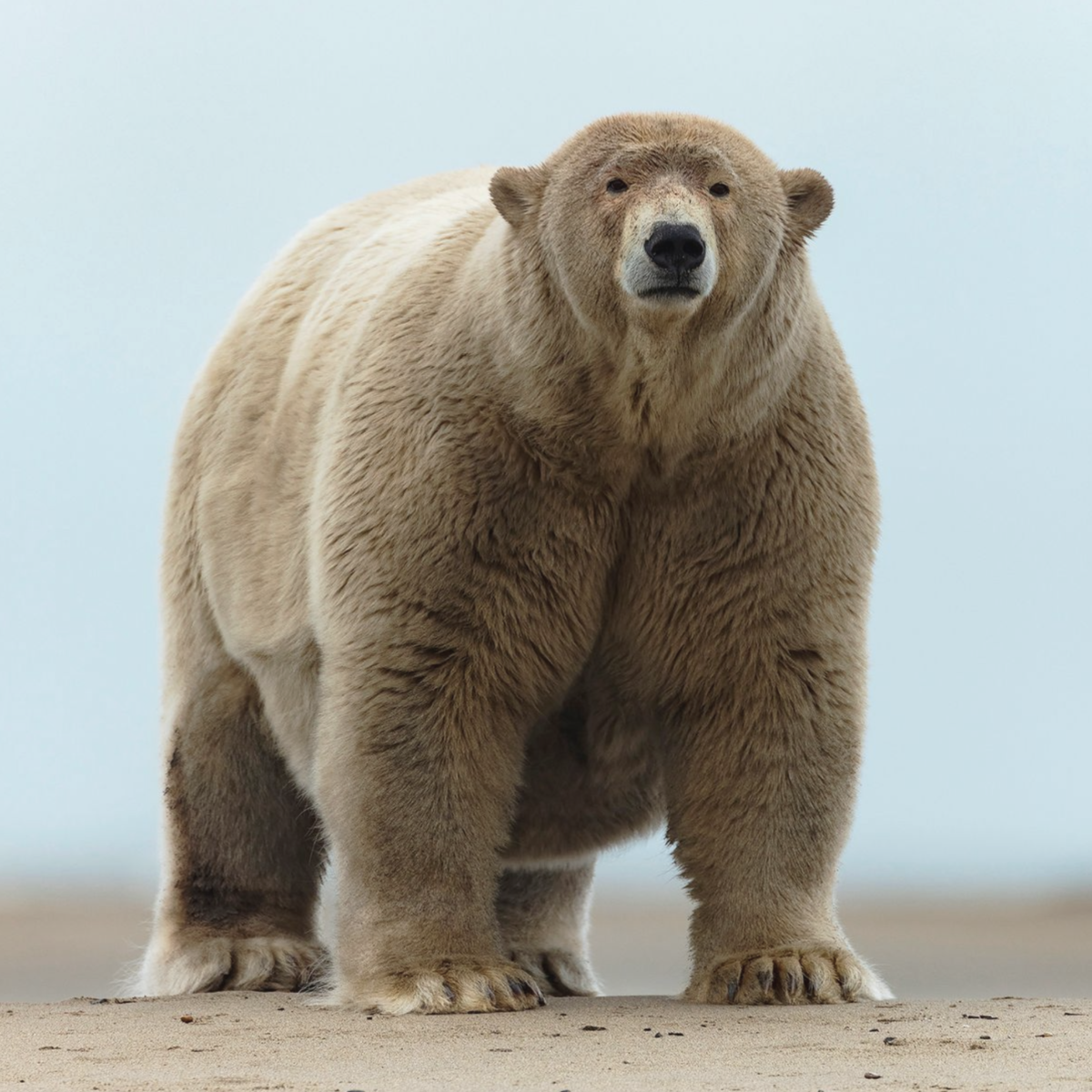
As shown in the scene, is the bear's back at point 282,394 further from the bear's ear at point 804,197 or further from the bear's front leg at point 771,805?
the bear's front leg at point 771,805

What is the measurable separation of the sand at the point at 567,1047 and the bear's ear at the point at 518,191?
2646 mm

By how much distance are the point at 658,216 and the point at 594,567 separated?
4.22 feet

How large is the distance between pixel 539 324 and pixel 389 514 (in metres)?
0.84

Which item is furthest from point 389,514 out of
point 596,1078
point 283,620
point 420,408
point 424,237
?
point 596,1078

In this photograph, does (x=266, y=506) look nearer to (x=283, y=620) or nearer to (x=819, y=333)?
(x=283, y=620)

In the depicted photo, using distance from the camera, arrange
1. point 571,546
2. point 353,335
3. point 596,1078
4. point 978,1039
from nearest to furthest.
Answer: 1. point 596,1078
2. point 978,1039
3. point 571,546
4. point 353,335

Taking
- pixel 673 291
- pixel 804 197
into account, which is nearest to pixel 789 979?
pixel 673 291

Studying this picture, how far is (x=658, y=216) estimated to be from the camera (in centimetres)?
675

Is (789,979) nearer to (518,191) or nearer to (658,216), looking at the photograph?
(658,216)

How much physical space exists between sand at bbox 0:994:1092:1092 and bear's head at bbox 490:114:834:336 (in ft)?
7.27

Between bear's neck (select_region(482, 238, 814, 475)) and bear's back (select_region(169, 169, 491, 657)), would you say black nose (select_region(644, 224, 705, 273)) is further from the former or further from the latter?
bear's back (select_region(169, 169, 491, 657))

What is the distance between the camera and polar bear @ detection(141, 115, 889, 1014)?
7.13m

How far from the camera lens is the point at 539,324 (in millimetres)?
7230

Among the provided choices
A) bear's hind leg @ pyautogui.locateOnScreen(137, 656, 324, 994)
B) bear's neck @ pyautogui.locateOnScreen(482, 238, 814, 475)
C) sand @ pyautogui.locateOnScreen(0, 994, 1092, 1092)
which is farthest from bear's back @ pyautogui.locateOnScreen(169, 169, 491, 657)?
sand @ pyautogui.locateOnScreen(0, 994, 1092, 1092)
